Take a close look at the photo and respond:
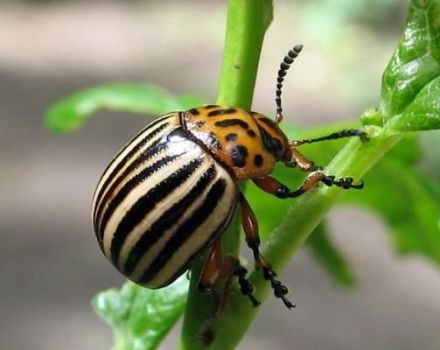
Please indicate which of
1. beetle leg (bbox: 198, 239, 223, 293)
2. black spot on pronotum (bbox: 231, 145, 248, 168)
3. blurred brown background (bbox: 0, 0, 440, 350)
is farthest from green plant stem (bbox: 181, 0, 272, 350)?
blurred brown background (bbox: 0, 0, 440, 350)

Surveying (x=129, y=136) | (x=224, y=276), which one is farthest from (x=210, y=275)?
(x=129, y=136)

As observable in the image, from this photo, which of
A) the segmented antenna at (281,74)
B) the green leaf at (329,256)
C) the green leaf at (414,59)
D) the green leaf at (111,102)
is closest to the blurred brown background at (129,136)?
the green leaf at (329,256)

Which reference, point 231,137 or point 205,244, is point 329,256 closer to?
point 231,137

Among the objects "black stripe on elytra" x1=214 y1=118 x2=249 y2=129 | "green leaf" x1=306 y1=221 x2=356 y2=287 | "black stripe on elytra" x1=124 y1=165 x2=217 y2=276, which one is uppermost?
"black stripe on elytra" x1=214 y1=118 x2=249 y2=129

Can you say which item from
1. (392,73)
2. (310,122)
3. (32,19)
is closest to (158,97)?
(392,73)

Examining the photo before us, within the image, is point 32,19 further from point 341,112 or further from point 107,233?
point 107,233

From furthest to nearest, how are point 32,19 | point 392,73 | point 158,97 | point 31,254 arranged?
point 32,19 → point 31,254 → point 158,97 → point 392,73

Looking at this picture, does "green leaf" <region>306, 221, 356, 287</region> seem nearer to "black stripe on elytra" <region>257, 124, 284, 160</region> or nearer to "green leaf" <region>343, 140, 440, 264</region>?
"green leaf" <region>343, 140, 440, 264</region>

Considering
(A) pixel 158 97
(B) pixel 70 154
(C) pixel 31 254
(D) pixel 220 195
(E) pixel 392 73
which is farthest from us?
(B) pixel 70 154
